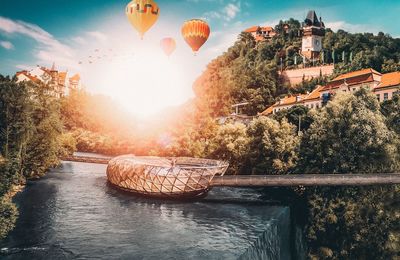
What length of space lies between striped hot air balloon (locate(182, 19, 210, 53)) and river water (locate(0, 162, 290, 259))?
19.3m

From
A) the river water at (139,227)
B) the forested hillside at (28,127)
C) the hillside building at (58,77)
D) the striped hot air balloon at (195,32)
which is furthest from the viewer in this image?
the hillside building at (58,77)

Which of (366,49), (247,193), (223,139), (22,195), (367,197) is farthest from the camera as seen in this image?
(366,49)

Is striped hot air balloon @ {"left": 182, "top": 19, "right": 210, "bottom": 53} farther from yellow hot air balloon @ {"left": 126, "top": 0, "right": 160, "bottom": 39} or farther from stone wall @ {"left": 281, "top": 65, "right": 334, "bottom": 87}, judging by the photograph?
stone wall @ {"left": 281, "top": 65, "right": 334, "bottom": 87}

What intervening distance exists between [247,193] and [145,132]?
132 ft

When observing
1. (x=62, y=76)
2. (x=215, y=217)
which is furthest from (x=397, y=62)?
(x=62, y=76)

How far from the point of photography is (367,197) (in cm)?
3086

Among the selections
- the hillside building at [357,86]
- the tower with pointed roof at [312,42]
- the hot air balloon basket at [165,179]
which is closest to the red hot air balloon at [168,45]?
the hot air balloon basket at [165,179]

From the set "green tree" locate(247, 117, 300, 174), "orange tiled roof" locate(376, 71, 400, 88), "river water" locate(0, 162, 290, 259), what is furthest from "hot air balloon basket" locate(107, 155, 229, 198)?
"orange tiled roof" locate(376, 71, 400, 88)

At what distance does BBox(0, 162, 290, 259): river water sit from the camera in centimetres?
2072

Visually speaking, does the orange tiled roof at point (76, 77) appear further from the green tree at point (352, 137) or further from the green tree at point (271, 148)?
the green tree at point (352, 137)

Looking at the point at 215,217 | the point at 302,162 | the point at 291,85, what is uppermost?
the point at 291,85

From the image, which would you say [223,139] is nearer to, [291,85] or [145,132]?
[145,132]

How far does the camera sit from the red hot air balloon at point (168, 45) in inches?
1912

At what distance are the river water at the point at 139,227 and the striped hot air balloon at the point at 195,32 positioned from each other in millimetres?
19287
